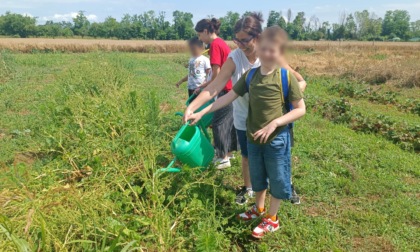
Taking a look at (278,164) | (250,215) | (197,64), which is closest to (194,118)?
(278,164)

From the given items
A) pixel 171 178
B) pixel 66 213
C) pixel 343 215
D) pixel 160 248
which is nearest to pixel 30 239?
pixel 66 213

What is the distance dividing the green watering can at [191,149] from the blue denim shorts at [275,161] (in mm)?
396

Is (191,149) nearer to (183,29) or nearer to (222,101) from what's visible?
(222,101)

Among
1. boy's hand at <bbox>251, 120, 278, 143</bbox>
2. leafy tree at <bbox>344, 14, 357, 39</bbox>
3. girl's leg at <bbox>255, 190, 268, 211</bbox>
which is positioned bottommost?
girl's leg at <bbox>255, 190, 268, 211</bbox>

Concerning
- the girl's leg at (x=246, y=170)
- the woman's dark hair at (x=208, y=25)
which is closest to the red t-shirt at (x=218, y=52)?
the woman's dark hair at (x=208, y=25)

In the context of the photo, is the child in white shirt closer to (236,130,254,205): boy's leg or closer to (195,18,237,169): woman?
(195,18,237,169): woman

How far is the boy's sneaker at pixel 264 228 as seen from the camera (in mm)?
2285

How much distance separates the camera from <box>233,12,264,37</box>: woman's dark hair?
2350 mm

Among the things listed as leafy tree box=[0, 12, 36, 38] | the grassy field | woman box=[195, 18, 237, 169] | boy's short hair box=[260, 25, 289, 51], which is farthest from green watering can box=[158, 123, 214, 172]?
leafy tree box=[0, 12, 36, 38]

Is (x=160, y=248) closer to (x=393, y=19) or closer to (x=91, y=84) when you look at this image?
(x=91, y=84)

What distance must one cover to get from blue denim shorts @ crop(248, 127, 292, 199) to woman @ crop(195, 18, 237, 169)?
3.16ft

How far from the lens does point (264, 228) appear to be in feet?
7.62

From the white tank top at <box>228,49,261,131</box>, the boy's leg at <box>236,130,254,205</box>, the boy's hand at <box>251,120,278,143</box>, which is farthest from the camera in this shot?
the boy's leg at <box>236,130,254,205</box>

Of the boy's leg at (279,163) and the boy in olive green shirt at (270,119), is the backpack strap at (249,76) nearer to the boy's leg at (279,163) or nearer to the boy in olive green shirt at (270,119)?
the boy in olive green shirt at (270,119)
